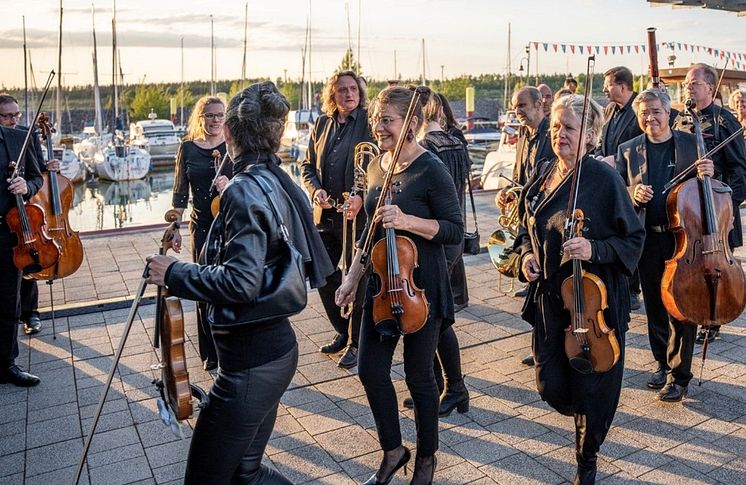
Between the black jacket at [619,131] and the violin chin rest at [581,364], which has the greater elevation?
the black jacket at [619,131]

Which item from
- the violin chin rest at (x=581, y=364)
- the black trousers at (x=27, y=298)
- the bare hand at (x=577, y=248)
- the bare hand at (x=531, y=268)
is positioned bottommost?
the black trousers at (x=27, y=298)

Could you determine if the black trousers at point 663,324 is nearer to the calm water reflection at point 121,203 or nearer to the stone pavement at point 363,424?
the stone pavement at point 363,424

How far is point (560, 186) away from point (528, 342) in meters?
2.59

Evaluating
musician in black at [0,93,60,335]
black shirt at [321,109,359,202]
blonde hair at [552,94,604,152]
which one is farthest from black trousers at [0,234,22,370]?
blonde hair at [552,94,604,152]

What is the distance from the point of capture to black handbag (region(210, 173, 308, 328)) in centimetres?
250

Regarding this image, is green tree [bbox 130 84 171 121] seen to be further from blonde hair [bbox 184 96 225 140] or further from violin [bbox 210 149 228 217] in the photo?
violin [bbox 210 149 228 217]

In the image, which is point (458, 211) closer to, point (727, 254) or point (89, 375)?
point (727, 254)

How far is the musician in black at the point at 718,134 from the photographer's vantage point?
5.18m

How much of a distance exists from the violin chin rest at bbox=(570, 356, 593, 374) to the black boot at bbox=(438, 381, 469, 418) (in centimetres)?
117

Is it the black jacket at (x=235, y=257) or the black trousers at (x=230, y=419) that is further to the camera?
the black trousers at (x=230, y=419)

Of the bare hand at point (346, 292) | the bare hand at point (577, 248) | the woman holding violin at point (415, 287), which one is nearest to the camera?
the bare hand at point (577, 248)

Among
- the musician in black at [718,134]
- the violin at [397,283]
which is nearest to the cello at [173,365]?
the violin at [397,283]

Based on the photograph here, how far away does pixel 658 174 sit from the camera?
4605 millimetres

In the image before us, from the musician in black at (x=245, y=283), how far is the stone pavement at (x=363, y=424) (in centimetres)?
109
